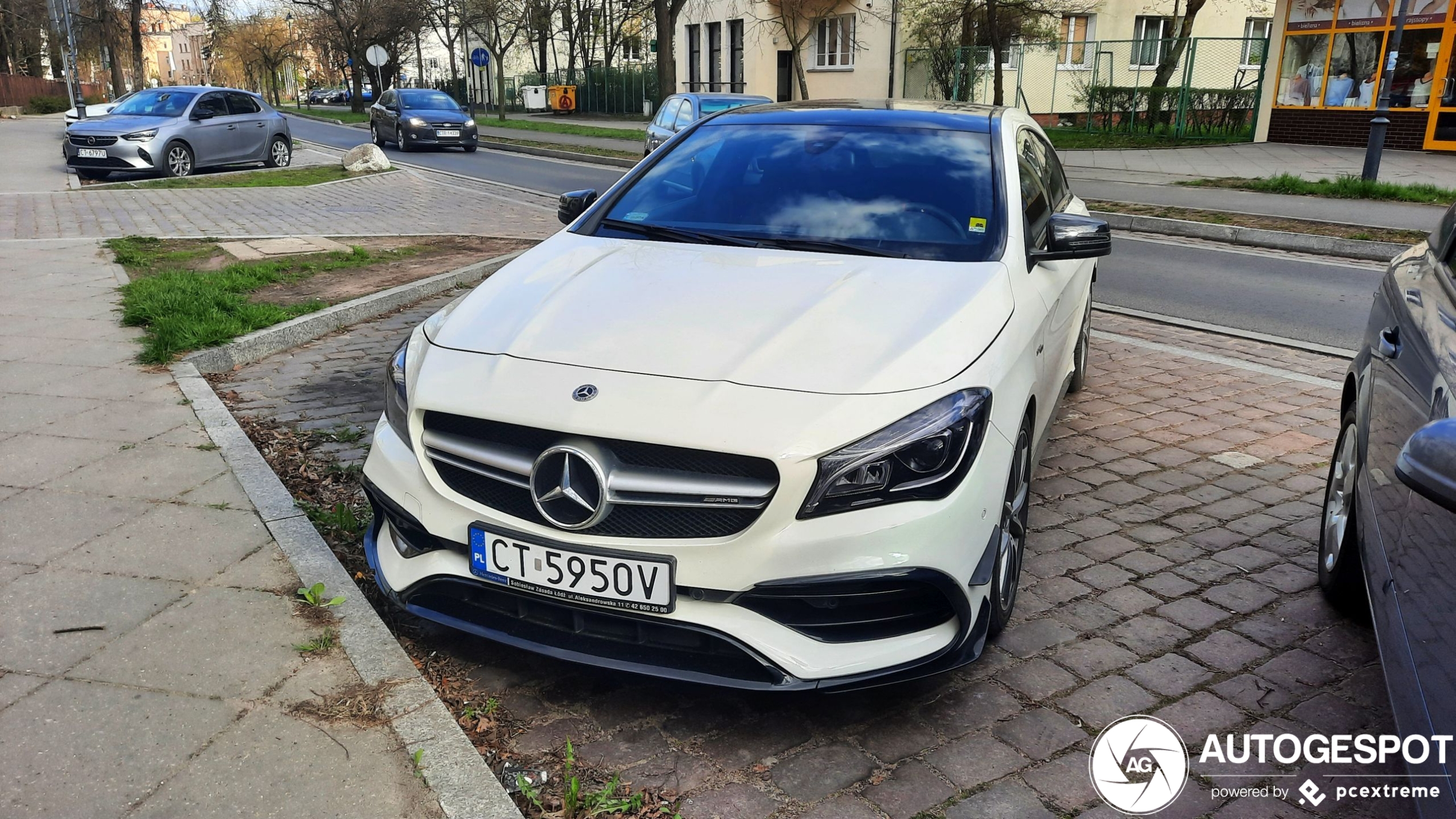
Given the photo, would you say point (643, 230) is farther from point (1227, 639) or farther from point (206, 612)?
point (1227, 639)

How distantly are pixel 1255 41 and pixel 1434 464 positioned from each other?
3269 cm

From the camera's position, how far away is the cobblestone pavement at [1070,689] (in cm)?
273

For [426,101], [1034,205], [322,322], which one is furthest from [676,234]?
[426,101]

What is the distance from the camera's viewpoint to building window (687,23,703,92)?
44969 mm

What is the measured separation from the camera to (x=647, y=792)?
2682 mm

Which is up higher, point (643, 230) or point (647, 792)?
point (643, 230)

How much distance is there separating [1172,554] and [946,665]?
5.81ft

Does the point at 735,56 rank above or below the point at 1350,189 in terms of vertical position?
above

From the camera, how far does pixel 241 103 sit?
65.0 feet

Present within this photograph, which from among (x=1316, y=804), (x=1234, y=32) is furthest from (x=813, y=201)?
(x=1234, y=32)

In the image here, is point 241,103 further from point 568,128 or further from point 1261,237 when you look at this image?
point 568,128

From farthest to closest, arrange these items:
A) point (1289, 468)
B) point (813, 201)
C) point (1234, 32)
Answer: point (1234, 32) → point (1289, 468) → point (813, 201)

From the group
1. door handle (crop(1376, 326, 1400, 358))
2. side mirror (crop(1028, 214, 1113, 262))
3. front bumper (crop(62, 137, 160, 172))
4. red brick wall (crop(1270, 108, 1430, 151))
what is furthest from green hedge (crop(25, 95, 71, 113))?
door handle (crop(1376, 326, 1400, 358))

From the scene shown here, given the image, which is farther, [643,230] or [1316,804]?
[643,230]
